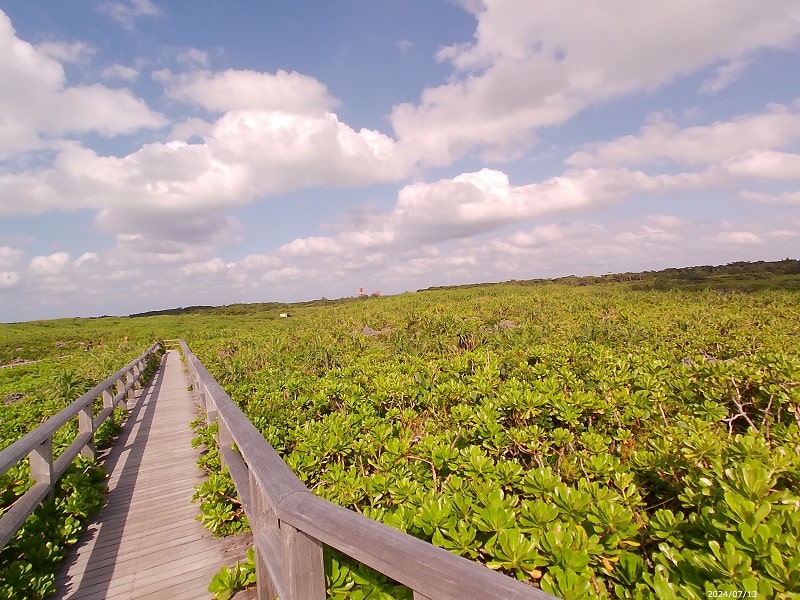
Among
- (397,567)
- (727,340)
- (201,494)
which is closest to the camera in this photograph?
(397,567)

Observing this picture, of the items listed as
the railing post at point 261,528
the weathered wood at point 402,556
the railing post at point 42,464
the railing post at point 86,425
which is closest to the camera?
the weathered wood at point 402,556

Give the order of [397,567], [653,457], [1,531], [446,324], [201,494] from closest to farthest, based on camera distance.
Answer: [397,567], [1,531], [653,457], [201,494], [446,324]

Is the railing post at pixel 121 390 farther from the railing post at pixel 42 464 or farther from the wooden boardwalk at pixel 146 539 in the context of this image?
the railing post at pixel 42 464

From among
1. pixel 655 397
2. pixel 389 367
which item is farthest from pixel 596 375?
pixel 389 367

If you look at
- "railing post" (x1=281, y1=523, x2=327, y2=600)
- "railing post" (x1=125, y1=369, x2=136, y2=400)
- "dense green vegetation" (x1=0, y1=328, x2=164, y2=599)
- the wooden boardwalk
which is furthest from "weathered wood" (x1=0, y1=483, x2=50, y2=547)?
"railing post" (x1=125, y1=369, x2=136, y2=400)

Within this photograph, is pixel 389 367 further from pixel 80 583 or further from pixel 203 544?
pixel 80 583

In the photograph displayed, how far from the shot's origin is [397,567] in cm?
116

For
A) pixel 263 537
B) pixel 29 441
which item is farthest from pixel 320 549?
pixel 29 441

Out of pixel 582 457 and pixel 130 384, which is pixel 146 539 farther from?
pixel 130 384

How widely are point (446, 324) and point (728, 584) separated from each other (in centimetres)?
1281

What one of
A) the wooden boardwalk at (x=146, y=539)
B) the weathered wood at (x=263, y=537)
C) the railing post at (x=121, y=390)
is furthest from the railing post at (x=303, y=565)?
the railing post at (x=121, y=390)

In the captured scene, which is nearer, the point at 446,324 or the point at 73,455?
the point at 73,455

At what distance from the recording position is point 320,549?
1647 millimetres

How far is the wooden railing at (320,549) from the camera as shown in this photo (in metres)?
1.00
